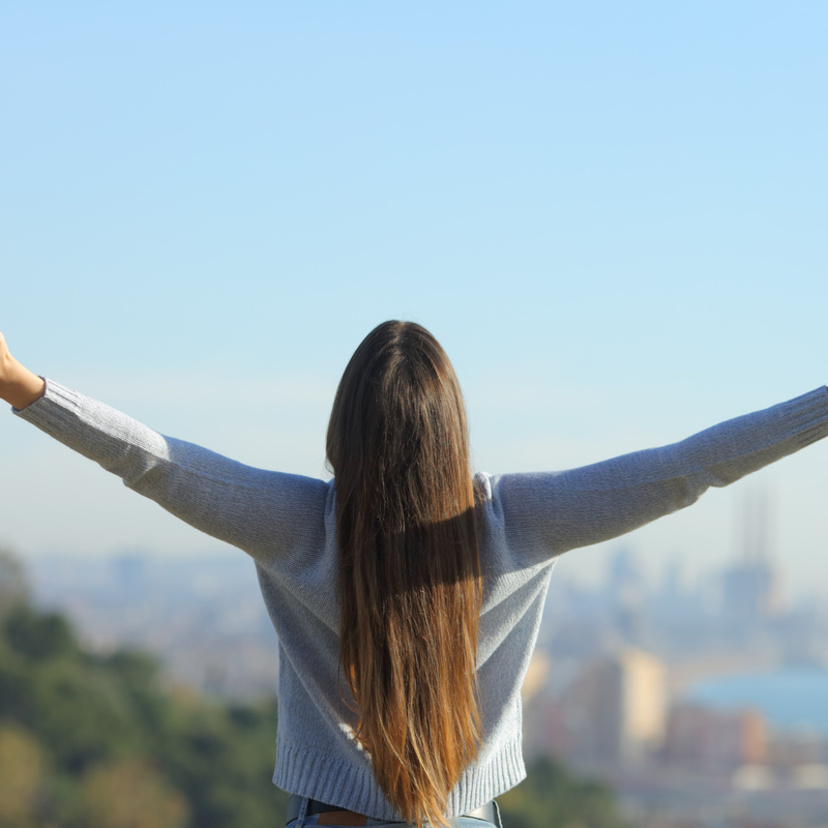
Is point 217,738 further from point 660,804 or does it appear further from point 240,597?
point 240,597

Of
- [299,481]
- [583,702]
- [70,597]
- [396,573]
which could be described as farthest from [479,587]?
[70,597]

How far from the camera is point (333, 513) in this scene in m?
1.33

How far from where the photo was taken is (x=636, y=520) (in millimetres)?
1303

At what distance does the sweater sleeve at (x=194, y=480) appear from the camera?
1.25 meters

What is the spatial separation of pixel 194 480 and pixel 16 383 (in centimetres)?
21

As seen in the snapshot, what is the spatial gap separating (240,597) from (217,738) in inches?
1971

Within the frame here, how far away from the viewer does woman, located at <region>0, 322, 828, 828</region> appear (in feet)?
4.23

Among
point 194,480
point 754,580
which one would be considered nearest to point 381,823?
point 194,480

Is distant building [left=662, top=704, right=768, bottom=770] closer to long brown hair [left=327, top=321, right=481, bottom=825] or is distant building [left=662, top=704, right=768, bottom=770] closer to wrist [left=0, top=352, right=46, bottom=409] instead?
long brown hair [left=327, top=321, right=481, bottom=825]

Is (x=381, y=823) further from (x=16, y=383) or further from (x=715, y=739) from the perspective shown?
(x=715, y=739)

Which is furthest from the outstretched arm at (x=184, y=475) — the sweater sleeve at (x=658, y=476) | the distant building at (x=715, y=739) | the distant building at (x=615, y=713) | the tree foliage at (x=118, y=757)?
the distant building at (x=615, y=713)

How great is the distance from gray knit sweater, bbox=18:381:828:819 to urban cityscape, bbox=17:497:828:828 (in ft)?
113

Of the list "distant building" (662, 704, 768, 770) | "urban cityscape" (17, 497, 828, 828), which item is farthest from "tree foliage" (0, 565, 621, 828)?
"distant building" (662, 704, 768, 770)

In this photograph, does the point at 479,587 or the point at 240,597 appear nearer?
the point at 479,587
